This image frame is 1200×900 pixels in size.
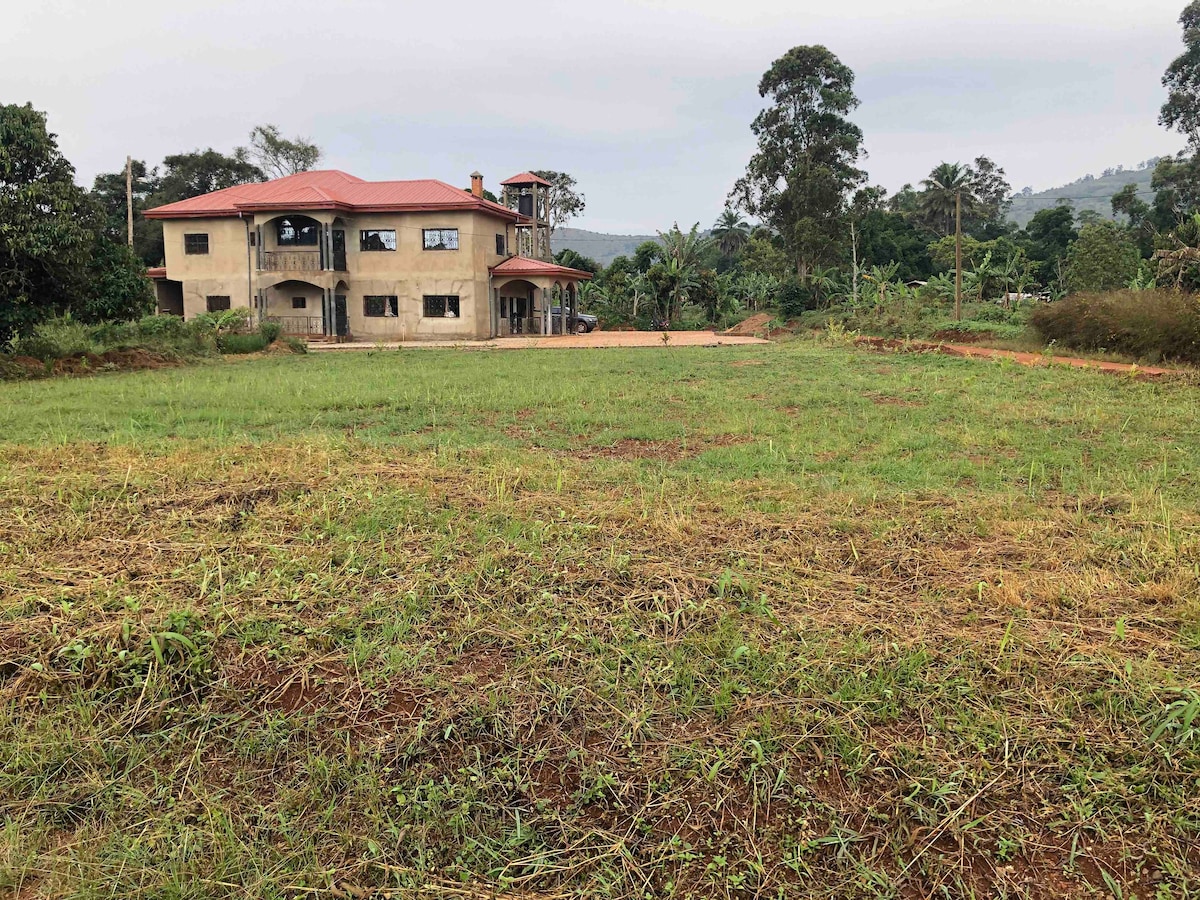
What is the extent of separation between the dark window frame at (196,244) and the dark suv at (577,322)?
14757 millimetres

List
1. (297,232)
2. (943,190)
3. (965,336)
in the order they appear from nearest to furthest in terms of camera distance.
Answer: (965,336), (297,232), (943,190)

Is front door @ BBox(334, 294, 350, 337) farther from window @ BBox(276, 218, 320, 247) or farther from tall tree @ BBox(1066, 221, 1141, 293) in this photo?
tall tree @ BBox(1066, 221, 1141, 293)

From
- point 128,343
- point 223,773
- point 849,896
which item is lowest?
point 849,896

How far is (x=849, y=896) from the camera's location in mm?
2281

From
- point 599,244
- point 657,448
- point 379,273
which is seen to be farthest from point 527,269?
→ point 599,244

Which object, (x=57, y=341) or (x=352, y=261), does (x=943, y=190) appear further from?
(x=57, y=341)

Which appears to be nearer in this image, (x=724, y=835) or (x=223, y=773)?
(x=724, y=835)

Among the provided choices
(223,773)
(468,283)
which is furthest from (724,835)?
(468,283)

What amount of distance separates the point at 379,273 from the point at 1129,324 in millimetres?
26657

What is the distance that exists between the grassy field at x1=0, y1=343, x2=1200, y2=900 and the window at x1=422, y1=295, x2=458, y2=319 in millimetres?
28649

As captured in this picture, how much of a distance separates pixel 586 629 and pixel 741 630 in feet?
2.09

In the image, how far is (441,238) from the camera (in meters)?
33.5

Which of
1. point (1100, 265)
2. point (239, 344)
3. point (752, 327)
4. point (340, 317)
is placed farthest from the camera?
point (752, 327)

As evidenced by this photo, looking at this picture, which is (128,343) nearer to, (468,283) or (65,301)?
(65,301)
